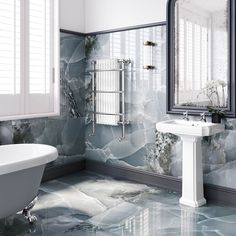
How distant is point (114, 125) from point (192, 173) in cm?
154

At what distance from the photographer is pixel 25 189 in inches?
121

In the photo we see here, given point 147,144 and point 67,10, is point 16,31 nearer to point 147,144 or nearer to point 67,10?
point 67,10

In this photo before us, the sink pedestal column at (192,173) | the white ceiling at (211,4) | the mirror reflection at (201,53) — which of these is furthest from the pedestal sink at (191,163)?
the white ceiling at (211,4)

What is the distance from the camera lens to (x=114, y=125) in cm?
489

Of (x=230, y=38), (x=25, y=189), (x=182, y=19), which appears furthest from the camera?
(x=182, y=19)

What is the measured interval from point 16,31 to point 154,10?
1.78 m

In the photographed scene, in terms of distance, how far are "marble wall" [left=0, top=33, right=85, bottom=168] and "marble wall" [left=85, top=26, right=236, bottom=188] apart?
8.1 inches

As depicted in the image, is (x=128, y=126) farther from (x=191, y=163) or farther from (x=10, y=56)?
(x=10, y=56)

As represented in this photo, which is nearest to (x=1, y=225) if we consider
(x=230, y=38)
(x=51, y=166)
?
(x=51, y=166)

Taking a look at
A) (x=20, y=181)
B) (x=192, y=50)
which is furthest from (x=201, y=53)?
(x=20, y=181)

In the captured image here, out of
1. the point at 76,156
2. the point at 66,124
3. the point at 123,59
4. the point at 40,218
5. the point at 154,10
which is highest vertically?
the point at 154,10

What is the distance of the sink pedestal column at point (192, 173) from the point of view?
3693mm

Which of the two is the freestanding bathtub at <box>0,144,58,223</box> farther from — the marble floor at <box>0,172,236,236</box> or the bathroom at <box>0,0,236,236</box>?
the marble floor at <box>0,172,236,236</box>

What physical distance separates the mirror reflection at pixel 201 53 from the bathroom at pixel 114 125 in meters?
0.02
